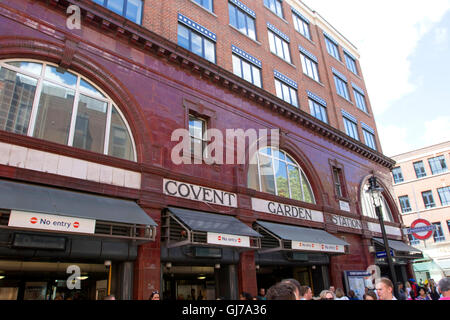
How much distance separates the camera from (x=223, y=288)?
484 inches

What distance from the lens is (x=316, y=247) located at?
14.0 m

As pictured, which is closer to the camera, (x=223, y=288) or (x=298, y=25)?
(x=223, y=288)

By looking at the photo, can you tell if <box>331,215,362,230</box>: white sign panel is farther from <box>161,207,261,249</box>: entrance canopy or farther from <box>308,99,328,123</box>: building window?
<box>161,207,261,249</box>: entrance canopy

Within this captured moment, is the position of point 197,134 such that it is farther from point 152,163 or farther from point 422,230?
point 422,230

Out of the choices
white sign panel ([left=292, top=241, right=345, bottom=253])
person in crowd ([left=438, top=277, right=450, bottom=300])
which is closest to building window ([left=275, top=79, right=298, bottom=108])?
A: white sign panel ([left=292, top=241, right=345, bottom=253])

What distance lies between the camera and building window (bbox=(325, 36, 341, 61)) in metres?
26.6

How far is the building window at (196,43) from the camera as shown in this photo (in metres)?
14.5

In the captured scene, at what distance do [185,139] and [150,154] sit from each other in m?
1.83

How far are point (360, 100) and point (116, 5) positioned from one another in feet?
74.2

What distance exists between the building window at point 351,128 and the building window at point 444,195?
20896 millimetres

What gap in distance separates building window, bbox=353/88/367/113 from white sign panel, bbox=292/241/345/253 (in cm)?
1631

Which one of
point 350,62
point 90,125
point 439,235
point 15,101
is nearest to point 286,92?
point 90,125
